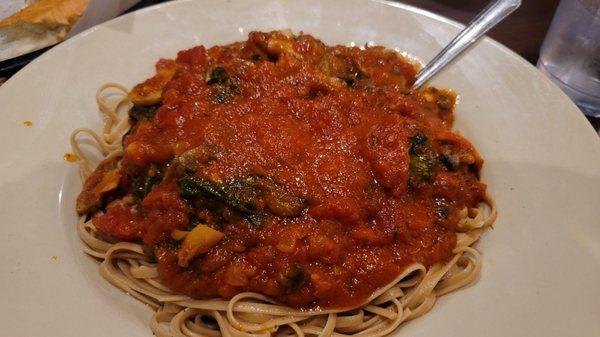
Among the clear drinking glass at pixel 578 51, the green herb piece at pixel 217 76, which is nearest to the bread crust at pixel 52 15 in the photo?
the green herb piece at pixel 217 76

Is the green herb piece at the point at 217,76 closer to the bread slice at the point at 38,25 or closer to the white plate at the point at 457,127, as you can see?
the white plate at the point at 457,127

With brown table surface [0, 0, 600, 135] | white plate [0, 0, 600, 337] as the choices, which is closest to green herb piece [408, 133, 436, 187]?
white plate [0, 0, 600, 337]

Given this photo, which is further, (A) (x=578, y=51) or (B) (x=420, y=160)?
(A) (x=578, y=51)

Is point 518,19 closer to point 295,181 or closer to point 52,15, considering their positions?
point 295,181

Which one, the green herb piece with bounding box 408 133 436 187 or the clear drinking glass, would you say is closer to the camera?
the green herb piece with bounding box 408 133 436 187

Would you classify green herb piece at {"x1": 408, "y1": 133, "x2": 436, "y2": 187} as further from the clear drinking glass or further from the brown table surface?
the brown table surface

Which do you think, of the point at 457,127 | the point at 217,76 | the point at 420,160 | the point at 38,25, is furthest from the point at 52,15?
the point at 457,127
